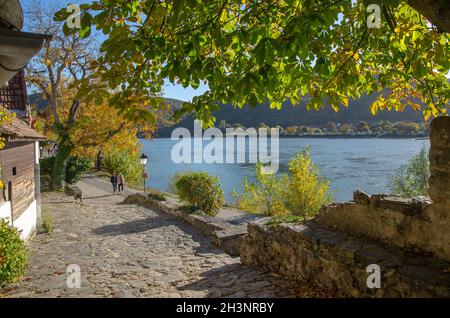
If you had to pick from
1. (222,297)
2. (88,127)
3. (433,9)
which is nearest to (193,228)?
(222,297)

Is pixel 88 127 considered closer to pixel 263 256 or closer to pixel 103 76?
pixel 263 256

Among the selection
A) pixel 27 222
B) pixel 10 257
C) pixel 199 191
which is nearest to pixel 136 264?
pixel 10 257

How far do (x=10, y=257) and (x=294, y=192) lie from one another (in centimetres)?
1497

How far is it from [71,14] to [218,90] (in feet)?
5.59

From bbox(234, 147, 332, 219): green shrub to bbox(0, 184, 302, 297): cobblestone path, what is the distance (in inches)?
313

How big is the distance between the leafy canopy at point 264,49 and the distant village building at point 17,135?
716mm

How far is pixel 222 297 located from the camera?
4.79 meters

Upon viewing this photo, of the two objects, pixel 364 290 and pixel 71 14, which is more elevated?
pixel 71 14

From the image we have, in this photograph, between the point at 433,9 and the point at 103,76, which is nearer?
the point at 433,9

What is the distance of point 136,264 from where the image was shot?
726 cm

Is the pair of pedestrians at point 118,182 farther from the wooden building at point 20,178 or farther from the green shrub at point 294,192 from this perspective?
the wooden building at point 20,178

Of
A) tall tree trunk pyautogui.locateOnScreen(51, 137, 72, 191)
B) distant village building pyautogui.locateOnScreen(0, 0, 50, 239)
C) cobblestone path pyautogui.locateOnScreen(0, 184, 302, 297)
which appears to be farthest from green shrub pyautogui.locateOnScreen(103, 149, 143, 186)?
distant village building pyautogui.locateOnScreen(0, 0, 50, 239)

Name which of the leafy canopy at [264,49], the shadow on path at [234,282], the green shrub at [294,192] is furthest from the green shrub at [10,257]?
the green shrub at [294,192]

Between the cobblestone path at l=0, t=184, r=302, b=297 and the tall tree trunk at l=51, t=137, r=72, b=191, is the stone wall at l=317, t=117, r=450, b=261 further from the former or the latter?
the tall tree trunk at l=51, t=137, r=72, b=191
